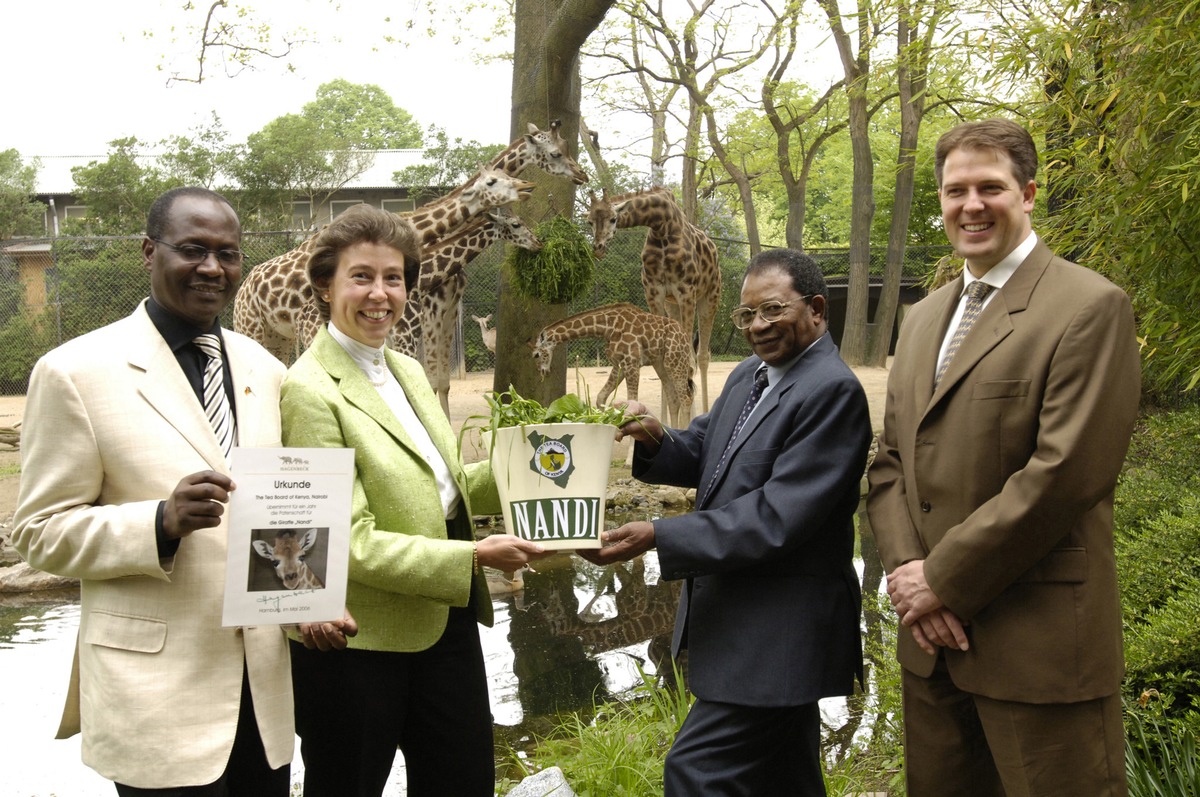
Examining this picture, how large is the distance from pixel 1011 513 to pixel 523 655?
431 cm

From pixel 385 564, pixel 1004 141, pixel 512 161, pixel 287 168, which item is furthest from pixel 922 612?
pixel 287 168

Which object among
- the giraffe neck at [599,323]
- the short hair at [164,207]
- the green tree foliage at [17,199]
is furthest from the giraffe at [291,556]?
the green tree foliage at [17,199]

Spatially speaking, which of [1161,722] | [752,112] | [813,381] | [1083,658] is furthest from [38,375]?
[752,112]

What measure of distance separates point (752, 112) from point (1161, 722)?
25.6 metres

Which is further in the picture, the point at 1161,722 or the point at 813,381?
the point at 1161,722

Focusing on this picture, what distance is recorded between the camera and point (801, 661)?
9.79ft

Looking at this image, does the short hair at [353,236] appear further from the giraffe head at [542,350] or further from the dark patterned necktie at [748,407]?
the giraffe head at [542,350]

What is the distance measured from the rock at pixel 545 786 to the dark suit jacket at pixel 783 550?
3.88 ft

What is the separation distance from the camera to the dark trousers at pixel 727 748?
297 centimetres

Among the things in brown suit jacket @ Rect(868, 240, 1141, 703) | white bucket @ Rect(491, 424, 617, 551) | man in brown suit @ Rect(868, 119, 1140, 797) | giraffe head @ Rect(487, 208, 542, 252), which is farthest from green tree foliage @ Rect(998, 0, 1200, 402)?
giraffe head @ Rect(487, 208, 542, 252)

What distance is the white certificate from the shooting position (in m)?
2.44

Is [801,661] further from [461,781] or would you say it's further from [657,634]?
[657,634]

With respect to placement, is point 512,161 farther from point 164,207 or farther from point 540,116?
point 164,207

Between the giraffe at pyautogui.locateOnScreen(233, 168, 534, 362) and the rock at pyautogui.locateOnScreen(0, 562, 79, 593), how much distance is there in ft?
8.73
